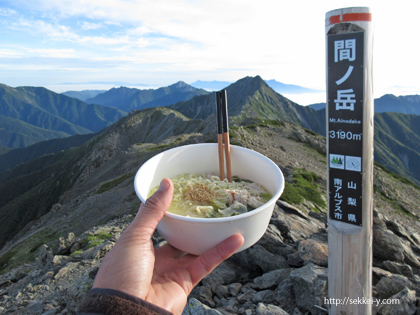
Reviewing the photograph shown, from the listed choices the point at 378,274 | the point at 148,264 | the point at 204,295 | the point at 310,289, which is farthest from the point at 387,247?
the point at 148,264

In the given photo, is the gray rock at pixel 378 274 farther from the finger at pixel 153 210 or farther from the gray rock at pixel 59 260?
the gray rock at pixel 59 260

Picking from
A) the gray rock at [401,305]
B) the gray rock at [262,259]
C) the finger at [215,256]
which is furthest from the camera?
the gray rock at [262,259]

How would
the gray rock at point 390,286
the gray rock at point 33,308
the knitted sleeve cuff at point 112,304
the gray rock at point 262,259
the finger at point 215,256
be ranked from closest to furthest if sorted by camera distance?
1. the knitted sleeve cuff at point 112,304
2. the finger at point 215,256
3. the gray rock at point 390,286
4. the gray rock at point 262,259
5. the gray rock at point 33,308

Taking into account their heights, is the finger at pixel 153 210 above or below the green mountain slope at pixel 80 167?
above

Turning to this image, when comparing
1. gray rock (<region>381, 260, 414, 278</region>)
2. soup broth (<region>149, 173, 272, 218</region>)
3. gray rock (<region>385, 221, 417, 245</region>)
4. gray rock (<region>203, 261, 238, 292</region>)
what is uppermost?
soup broth (<region>149, 173, 272, 218</region>)

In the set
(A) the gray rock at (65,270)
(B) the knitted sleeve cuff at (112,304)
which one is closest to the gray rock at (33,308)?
(A) the gray rock at (65,270)

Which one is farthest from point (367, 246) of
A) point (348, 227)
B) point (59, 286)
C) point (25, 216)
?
point (25, 216)

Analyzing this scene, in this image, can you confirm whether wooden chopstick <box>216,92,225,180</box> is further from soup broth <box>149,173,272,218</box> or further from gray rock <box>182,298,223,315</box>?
gray rock <box>182,298,223,315</box>

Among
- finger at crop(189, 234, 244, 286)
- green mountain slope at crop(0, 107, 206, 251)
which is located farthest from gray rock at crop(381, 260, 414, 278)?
green mountain slope at crop(0, 107, 206, 251)
